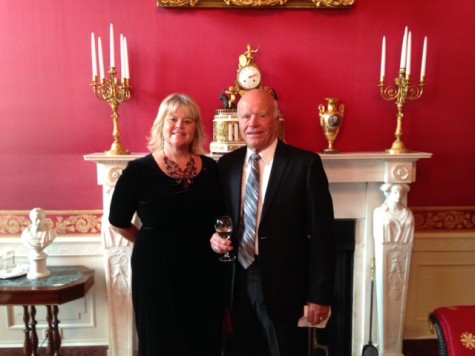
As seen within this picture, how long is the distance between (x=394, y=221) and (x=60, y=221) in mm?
2088

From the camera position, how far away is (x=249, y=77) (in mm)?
2160

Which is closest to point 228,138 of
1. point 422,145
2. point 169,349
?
point 169,349

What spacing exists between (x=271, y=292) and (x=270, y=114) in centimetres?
73

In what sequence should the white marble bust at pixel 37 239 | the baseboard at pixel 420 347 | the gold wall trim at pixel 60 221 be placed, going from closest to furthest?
the white marble bust at pixel 37 239
the gold wall trim at pixel 60 221
the baseboard at pixel 420 347

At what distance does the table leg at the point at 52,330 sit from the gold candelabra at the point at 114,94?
97cm

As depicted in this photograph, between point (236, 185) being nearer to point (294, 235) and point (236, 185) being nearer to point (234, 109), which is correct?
point (294, 235)

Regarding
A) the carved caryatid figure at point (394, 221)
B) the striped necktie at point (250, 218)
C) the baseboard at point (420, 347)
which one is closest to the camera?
the striped necktie at point (250, 218)

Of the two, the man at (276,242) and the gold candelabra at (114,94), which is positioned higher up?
the gold candelabra at (114,94)

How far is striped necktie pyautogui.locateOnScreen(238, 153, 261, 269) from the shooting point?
1507 millimetres

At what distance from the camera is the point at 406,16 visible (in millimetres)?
2285

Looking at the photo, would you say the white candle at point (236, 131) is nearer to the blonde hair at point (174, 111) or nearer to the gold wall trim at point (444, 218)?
the blonde hair at point (174, 111)

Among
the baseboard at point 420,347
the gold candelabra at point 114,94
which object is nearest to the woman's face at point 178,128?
the gold candelabra at point 114,94

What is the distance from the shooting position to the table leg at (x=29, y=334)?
2143 millimetres

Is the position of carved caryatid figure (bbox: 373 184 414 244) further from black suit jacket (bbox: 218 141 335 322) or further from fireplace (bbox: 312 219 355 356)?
black suit jacket (bbox: 218 141 335 322)
